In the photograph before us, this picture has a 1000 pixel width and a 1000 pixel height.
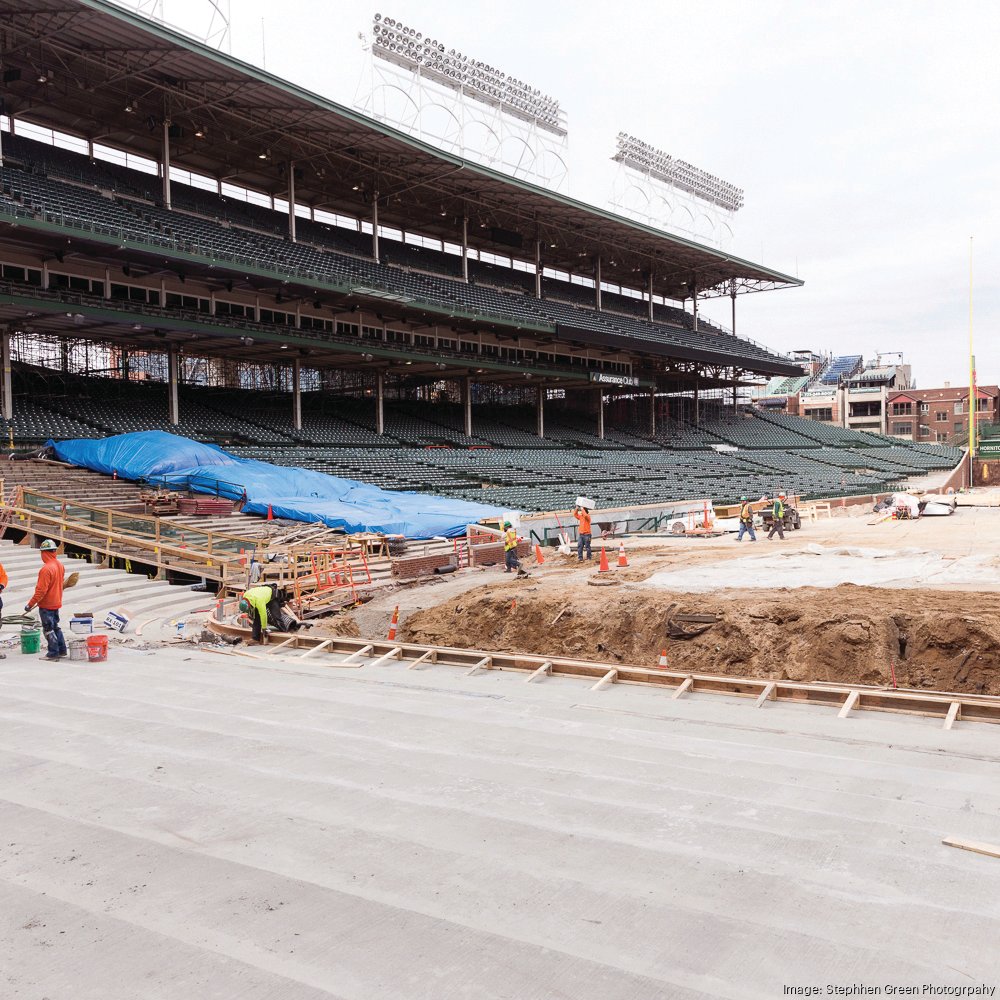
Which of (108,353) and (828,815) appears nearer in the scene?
(828,815)

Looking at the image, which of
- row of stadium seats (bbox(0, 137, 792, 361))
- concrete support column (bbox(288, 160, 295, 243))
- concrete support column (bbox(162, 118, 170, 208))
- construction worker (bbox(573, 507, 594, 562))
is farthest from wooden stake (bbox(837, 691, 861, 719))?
concrete support column (bbox(288, 160, 295, 243))

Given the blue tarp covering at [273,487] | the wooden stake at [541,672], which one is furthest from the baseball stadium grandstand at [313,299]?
the wooden stake at [541,672]

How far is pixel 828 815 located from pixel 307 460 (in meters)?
31.3

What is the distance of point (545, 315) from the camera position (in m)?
52.1

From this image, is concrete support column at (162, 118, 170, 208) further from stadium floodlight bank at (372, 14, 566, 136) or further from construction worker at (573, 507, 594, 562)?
construction worker at (573, 507, 594, 562)

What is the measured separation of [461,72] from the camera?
162 ft

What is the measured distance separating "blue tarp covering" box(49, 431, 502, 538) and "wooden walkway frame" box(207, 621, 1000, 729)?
10.5 metres

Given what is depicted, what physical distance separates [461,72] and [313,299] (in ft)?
64.2

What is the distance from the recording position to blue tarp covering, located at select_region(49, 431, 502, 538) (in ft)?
81.5

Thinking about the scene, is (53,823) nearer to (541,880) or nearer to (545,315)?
(541,880)

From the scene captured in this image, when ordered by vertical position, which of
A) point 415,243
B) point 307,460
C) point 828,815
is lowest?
point 828,815

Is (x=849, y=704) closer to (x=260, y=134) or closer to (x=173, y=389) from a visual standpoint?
(x=173, y=389)

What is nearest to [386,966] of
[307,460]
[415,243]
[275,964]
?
[275,964]

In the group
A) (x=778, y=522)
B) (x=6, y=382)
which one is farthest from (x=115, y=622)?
(x=6, y=382)
